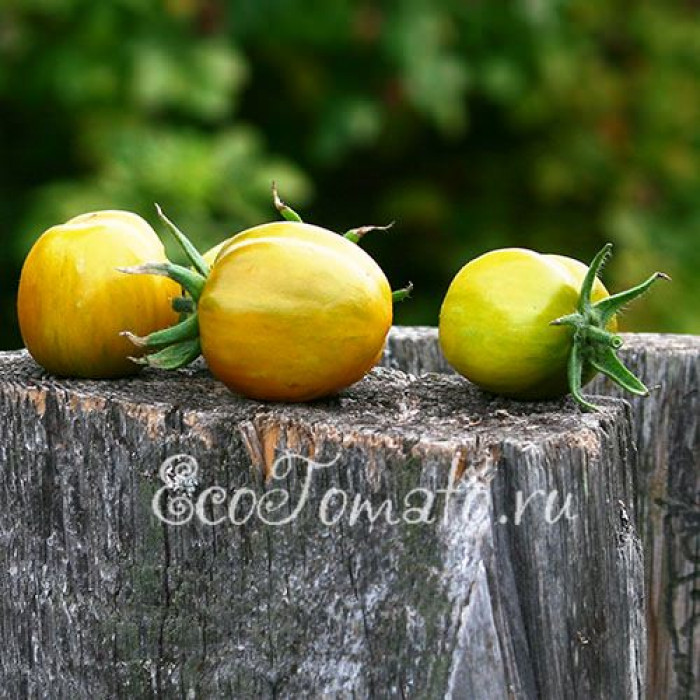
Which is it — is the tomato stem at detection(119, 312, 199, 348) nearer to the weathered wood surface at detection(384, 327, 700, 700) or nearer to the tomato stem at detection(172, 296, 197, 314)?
the tomato stem at detection(172, 296, 197, 314)

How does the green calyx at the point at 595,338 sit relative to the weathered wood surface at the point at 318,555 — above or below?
above

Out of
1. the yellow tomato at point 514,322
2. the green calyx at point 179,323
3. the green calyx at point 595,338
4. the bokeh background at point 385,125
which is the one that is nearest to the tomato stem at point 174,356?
the green calyx at point 179,323

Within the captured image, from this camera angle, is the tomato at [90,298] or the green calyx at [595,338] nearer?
the green calyx at [595,338]

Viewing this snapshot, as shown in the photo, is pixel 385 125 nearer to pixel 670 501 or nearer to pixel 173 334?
pixel 670 501

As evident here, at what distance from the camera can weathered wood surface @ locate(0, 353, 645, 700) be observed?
1.54 meters

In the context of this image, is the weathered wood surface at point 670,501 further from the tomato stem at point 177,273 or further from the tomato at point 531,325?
the tomato stem at point 177,273

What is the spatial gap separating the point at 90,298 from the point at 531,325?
22.7 inches

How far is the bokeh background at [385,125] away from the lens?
12.6 ft

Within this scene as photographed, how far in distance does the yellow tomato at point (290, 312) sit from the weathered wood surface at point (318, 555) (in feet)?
0.17

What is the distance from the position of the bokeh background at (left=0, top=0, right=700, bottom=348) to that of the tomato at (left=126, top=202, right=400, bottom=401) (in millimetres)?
1966

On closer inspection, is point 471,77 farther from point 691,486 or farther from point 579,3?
point 691,486

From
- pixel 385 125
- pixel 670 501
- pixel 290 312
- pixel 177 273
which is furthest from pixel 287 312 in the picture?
pixel 385 125

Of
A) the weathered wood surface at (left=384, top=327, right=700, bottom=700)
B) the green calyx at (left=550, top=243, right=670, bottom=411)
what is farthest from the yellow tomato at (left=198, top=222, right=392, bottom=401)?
the weathered wood surface at (left=384, top=327, right=700, bottom=700)

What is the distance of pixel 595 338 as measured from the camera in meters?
1.66
